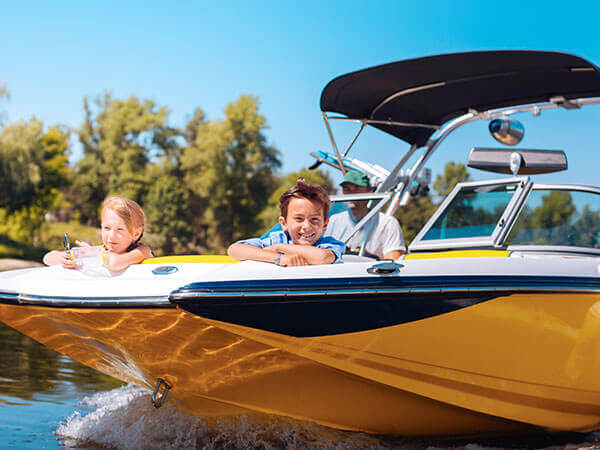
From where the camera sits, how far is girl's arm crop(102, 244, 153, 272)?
2916 mm

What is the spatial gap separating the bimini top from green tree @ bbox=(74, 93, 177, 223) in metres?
43.3

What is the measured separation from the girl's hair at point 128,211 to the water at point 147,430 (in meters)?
1.13

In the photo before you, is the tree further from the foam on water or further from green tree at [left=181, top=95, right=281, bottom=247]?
the foam on water

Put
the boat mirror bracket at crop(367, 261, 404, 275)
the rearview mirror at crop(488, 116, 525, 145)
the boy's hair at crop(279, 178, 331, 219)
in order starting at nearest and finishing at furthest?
1. the boat mirror bracket at crop(367, 261, 404, 275)
2. the boy's hair at crop(279, 178, 331, 219)
3. the rearview mirror at crop(488, 116, 525, 145)

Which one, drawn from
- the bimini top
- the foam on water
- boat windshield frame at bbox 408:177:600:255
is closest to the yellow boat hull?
the foam on water

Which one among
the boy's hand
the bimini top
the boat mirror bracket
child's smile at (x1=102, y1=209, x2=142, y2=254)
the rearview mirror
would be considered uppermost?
the bimini top

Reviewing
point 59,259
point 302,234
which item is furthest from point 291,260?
point 59,259

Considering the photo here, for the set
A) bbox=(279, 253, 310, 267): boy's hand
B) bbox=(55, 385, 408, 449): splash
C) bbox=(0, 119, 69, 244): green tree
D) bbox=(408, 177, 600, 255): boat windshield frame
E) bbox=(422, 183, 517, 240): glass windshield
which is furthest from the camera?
bbox=(0, 119, 69, 244): green tree

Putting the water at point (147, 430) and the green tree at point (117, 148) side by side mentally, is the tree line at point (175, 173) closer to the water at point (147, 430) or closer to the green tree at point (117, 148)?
the green tree at point (117, 148)

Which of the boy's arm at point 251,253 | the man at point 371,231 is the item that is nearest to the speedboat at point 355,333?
the boy's arm at point 251,253

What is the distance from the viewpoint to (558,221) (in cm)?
374

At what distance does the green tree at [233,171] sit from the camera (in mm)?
44719

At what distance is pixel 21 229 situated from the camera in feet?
115

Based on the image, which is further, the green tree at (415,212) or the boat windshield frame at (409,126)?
the green tree at (415,212)
